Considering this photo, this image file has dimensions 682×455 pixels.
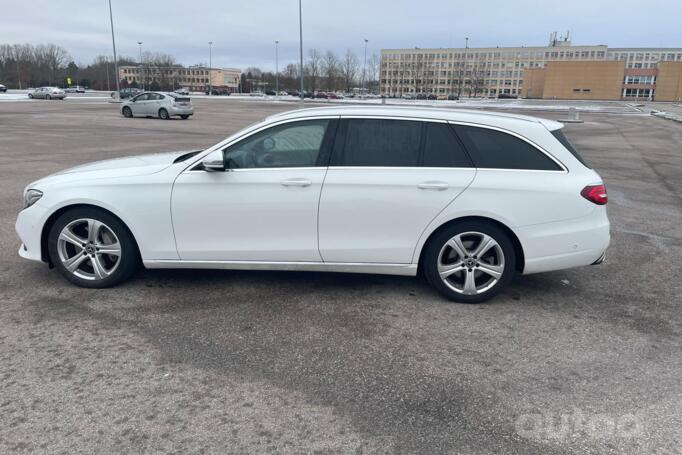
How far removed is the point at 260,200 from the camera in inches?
178

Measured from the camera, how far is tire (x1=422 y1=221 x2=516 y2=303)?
14.8ft

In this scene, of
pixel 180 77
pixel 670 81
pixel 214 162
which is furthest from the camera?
pixel 180 77

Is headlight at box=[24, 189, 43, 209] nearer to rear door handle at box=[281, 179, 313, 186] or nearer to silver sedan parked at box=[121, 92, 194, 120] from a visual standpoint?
rear door handle at box=[281, 179, 313, 186]

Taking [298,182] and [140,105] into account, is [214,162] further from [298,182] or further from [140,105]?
[140,105]

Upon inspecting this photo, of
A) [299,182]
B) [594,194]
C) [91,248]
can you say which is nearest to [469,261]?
[594,194]

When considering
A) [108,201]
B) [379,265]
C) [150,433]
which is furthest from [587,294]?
[108,201]

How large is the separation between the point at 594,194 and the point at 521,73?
159 m

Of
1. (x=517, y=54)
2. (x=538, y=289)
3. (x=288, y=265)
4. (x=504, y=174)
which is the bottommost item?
(x=538, y=289)

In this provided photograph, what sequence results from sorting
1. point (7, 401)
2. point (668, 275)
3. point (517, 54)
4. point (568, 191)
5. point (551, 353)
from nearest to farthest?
1. point (7, 401)
2. point (551, 353)
3. point (568, 191)
4. point (668, 275)
5. point (517, 54)

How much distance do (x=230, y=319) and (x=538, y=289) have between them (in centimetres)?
285

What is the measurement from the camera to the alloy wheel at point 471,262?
454 centimetres

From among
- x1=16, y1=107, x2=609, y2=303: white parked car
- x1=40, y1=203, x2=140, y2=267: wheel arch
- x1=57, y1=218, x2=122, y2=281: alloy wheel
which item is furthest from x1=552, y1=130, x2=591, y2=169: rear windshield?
x1=57, y1=218, x2=122, y2=281: alloy wheel

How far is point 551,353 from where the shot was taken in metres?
3.79

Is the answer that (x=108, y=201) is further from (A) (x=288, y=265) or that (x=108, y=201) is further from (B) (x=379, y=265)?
(B) (x=379, y=265)
